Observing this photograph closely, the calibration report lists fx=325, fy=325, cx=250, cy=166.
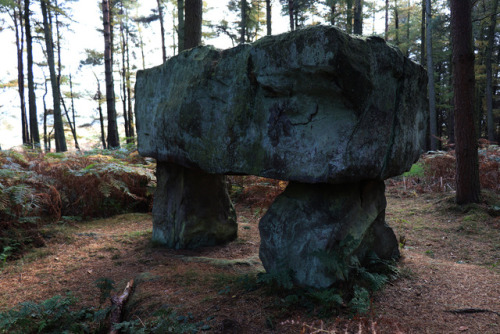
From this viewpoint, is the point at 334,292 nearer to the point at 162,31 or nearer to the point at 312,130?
the point at 312,130

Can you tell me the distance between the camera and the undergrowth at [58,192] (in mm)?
4246

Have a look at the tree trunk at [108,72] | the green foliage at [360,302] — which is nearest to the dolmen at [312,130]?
the green foliage at [360,302]

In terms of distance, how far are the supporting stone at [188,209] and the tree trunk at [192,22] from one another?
3.33 meters

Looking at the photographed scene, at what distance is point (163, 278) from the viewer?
314 centimetres

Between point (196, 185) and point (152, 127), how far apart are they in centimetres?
90

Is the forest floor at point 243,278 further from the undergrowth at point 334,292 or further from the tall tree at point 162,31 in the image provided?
the tall tree at point 162,31

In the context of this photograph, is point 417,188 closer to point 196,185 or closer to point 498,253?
point 498,253

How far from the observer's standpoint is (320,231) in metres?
2.48

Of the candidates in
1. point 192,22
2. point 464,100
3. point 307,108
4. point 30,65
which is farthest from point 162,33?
point 307,108

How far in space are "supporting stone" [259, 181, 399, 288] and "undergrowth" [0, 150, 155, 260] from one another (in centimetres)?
341

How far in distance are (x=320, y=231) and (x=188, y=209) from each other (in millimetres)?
2083

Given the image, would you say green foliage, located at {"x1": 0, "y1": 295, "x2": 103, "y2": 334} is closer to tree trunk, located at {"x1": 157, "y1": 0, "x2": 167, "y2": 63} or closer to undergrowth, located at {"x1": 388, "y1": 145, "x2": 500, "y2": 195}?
undergrowth, located at {"x1": 388, "y1": 145, "x2": 500, "y2": 195}

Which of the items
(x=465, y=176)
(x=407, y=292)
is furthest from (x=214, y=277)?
(x=465, y=176)

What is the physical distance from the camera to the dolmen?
2.27 m
